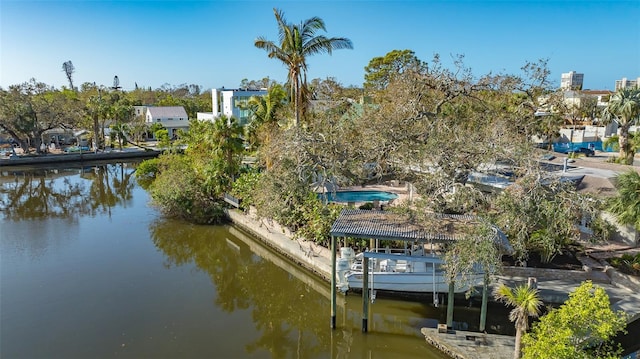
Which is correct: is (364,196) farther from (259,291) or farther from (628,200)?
(628,200)

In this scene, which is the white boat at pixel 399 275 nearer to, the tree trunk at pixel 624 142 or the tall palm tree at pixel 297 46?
the tall palm tree at pixel 297 46

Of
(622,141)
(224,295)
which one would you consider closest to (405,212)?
(224,295)

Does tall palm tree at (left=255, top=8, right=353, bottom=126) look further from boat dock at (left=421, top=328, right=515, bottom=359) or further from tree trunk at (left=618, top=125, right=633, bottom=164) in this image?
tree trunk at (left=618, top=125, right=633, bottom=164)

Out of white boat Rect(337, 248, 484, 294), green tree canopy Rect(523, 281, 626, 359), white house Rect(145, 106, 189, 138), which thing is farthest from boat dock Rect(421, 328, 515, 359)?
white house Rect(145, 106, 189, 138)

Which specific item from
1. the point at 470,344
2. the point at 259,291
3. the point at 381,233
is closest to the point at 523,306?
the point at 470,344

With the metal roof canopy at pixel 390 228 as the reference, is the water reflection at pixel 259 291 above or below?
below

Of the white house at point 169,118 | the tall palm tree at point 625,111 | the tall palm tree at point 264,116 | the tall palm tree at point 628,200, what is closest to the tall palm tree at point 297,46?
the tall palm tree at point 264,116
